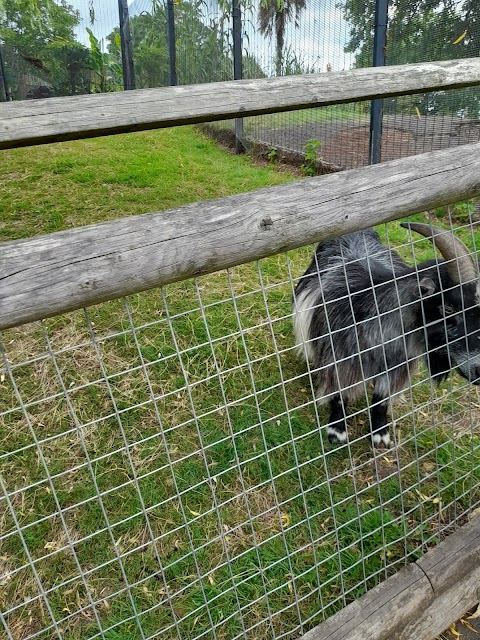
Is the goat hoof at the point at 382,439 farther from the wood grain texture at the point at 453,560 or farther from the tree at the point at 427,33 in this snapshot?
the tree at the point at 427,33

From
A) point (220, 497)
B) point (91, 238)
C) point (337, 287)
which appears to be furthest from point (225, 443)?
point (91, 238)

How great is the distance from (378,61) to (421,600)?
582 cm

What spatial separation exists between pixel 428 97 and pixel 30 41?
30.5 feet

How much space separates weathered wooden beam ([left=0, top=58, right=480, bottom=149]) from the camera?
1.22 metres

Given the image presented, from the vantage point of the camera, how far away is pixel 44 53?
11367mm

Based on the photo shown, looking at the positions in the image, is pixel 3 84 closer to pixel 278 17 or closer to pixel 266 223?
pixel 278 17

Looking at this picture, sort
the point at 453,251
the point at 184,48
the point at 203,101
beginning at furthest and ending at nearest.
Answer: the point at 184,48 < the point at 453,251 < the point at 203,101

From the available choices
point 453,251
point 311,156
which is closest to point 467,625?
point 453,251

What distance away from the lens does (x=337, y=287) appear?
3.08 m

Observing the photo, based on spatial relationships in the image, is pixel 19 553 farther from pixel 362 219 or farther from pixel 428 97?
pixel 428 97

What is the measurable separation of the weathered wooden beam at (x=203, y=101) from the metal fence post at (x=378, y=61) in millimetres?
4285

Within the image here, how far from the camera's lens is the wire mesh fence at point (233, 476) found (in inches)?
79.4

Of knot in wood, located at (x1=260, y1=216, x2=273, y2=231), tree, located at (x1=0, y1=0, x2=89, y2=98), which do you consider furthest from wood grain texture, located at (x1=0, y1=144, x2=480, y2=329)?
tree, located at (x1=0, y1=0, x2=89, y2=98)

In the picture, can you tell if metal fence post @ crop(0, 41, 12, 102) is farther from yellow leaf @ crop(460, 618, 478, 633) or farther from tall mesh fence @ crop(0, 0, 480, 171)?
yellow leaf @ crop(460, 618, 478, 633)
